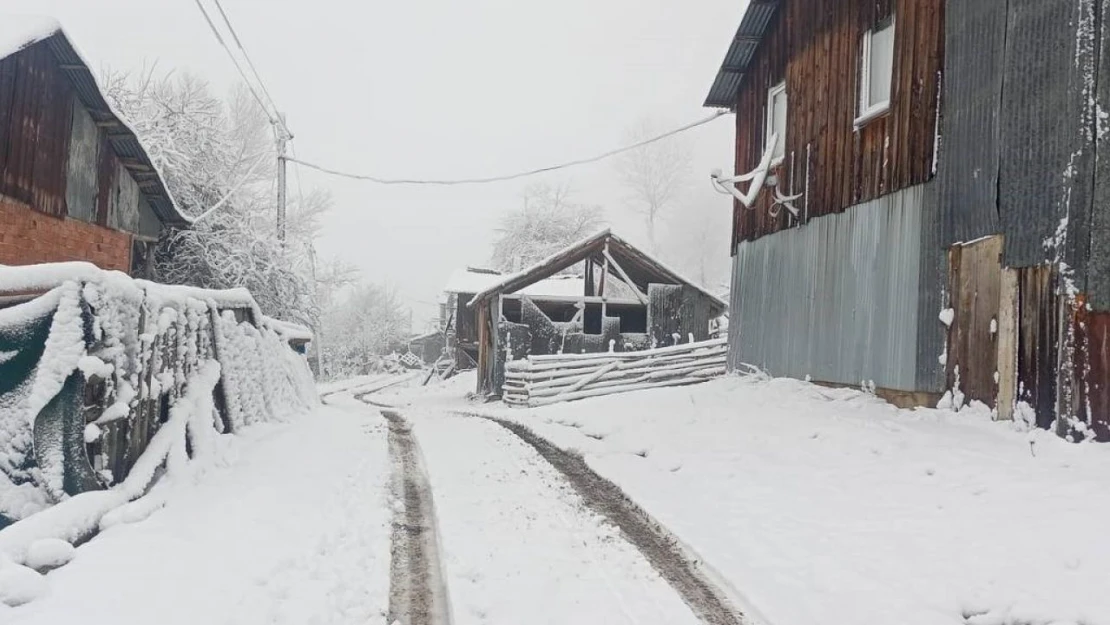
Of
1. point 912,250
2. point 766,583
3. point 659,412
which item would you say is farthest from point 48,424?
point 912,250

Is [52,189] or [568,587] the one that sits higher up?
[52,189]

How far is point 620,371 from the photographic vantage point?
725 inches

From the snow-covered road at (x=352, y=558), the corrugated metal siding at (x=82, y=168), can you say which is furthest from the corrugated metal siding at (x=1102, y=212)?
the corrugated metal siding at (x=82, y=168)

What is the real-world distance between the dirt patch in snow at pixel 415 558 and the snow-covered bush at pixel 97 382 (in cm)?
190

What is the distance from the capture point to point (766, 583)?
408 cm

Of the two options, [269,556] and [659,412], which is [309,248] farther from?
[269,556]

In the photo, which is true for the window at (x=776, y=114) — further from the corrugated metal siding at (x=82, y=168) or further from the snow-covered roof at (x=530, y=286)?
the corrugated metal siding at (x=82, y=168)

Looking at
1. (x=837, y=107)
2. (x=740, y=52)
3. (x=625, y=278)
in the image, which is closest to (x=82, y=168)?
(x=740, y=52)

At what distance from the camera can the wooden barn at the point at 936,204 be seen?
6.08 meters

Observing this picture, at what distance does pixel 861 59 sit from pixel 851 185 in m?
1.92

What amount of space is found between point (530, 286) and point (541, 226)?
102 feet

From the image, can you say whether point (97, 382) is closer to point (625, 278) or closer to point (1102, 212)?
point (1102, 212)

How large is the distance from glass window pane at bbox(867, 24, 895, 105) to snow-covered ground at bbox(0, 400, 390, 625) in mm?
8600

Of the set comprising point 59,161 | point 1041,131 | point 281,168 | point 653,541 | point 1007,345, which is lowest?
point 653,541
